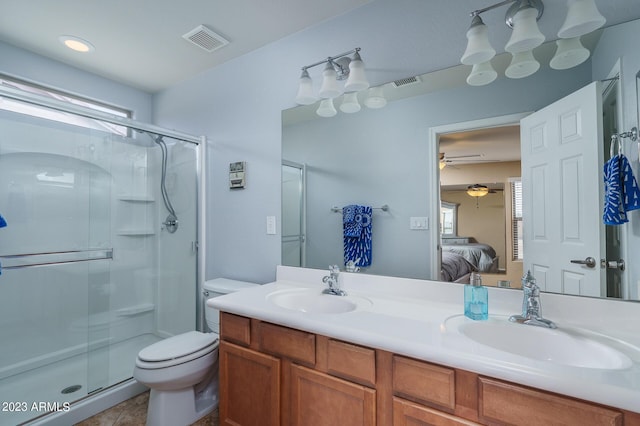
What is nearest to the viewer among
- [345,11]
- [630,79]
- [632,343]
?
[632,343]

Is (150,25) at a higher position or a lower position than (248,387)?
higher

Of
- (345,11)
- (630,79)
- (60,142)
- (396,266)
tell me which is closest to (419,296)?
(396,266)

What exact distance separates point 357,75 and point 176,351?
176 cm

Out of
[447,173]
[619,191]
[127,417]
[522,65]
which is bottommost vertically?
[127,417]

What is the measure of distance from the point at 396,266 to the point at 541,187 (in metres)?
0.72

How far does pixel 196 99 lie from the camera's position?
8.43ft

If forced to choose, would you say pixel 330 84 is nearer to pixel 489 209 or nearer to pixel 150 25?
pixel 489 209

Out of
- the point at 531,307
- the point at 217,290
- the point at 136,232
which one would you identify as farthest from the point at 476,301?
the point at 136,232

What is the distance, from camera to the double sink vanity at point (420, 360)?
2.51 feet

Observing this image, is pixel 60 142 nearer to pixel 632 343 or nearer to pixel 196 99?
pixel 196 99

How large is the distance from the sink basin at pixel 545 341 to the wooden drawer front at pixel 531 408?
0.21 m

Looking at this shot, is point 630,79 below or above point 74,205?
above

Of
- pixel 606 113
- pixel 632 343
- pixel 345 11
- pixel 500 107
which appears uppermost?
pixel 345 11

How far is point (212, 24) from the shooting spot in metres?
1.89
